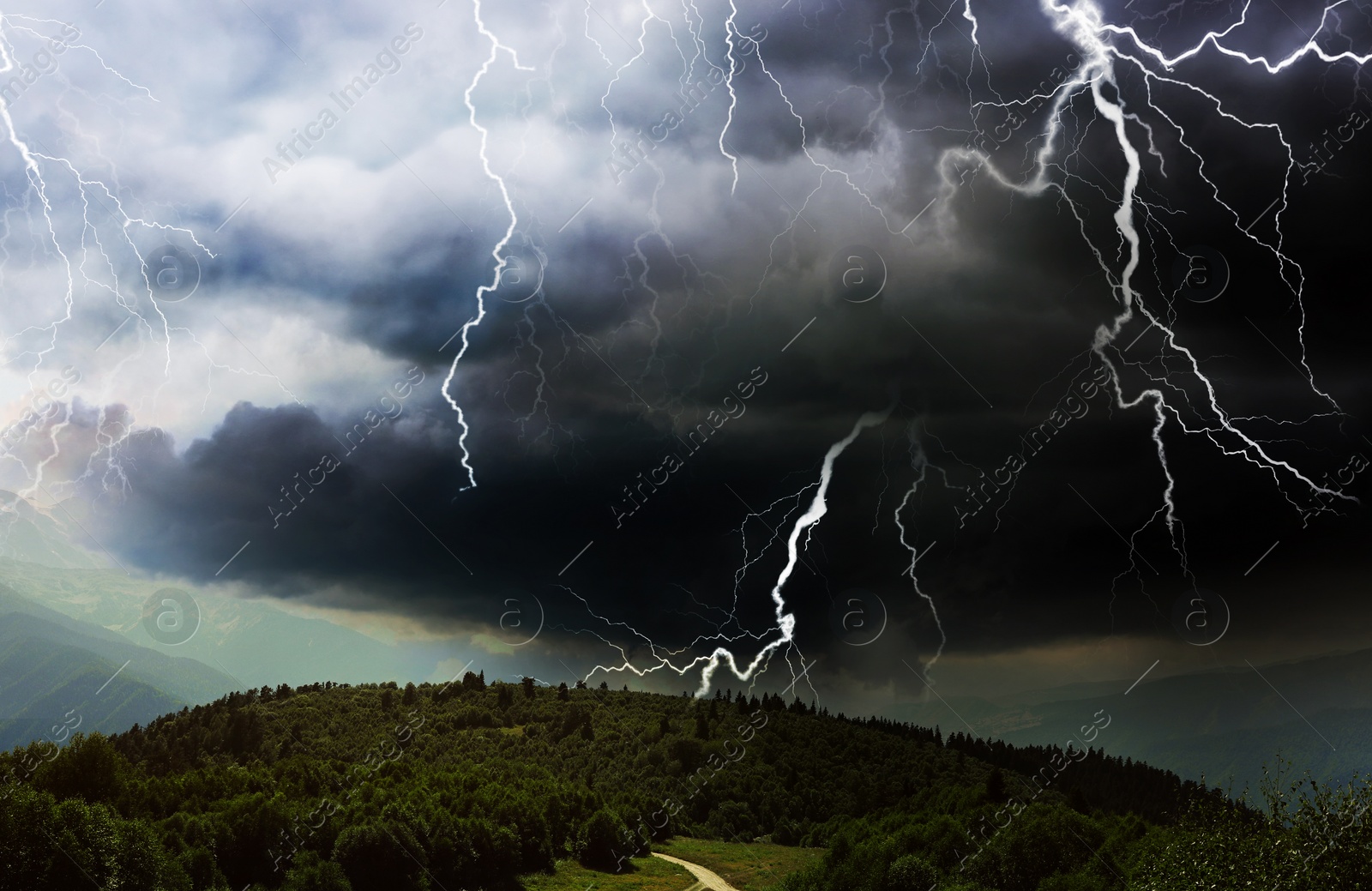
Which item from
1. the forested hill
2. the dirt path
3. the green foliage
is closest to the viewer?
the forested hill

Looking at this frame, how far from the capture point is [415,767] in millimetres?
80375

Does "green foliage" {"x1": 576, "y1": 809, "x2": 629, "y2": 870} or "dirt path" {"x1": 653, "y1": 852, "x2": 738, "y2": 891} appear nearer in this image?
"dirt path" {"x1": 653, "y1": 852, "x2": 738, "y2": 891}

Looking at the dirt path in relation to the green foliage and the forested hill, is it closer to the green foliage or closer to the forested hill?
the forested hill

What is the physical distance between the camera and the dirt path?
6669 centimetres

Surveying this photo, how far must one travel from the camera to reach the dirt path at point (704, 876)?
66688 mm

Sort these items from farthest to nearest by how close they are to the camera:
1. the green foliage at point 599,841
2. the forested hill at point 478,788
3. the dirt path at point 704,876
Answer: the green foliage at point 599,841, the dirt path at point 704,876, the forested hill at point 478,788

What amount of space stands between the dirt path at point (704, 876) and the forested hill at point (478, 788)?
3.05 metres

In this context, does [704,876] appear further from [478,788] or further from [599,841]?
[478,788]

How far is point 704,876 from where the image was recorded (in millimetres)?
71062

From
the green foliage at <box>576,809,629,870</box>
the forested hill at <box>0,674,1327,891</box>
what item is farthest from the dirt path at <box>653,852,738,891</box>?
the green foliage at <box>576,809,629,870</box>

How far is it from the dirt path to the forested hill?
3.05m

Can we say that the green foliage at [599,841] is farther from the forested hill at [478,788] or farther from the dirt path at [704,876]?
the dirt path at [704,876]

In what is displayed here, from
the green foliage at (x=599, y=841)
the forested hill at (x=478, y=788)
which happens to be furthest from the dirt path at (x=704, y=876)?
the green foliage at (x=599, y=841)

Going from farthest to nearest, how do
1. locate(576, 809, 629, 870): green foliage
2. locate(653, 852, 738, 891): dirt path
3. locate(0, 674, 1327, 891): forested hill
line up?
locate(576, 809, 629, 870): green foliage
locate(653, 852, 738, 891): dirt path
locate(0, 674, 1327, 891): forested hill
